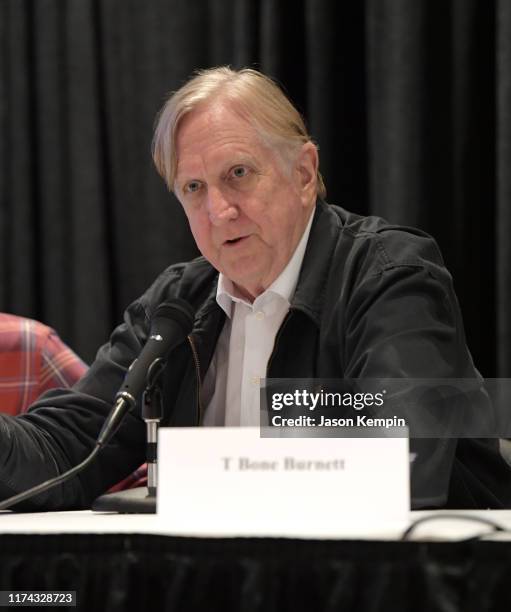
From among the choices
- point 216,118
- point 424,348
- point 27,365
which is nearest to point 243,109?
point 216,118

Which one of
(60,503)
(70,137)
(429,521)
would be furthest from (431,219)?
(429,521)

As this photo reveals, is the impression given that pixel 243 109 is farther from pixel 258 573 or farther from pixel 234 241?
pixel 258 573

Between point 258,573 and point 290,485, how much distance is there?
0.10 m

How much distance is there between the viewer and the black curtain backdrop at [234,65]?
8.52ft

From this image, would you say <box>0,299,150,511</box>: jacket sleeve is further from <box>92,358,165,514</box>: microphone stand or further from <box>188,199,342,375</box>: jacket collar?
<box>92,358,165,514</box>: microphone stand

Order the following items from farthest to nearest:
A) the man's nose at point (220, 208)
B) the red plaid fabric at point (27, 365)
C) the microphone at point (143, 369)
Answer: the red plaid fabric at point (27, 365)
the man's nose at point (220, 208)
the microphone at point (143, 369)

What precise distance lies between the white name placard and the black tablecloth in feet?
0.11

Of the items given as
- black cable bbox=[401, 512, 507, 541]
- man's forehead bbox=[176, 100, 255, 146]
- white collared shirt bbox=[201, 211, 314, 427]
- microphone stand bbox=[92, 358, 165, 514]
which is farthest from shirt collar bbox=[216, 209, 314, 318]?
black cable bbox=[401, 512, 507, 541]

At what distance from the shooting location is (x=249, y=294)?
1.98m

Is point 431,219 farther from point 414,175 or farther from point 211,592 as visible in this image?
point 211,592

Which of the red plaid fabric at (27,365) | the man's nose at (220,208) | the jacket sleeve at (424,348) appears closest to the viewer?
the jacket sleeve at (424,348)

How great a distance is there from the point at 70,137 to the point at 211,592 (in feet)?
7.29

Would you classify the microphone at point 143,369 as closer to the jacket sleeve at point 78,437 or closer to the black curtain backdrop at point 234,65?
the jacket sleeve at point 78,437

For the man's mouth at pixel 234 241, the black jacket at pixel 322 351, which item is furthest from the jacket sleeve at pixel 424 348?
the man's mouth at pixel 234 241
